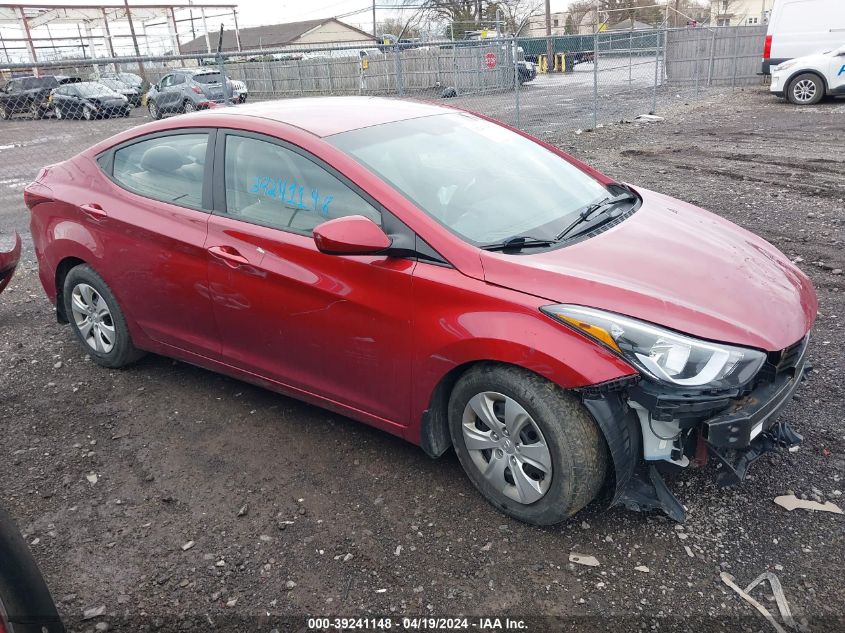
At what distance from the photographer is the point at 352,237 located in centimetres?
282

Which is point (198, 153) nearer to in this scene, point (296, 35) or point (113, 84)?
point (113, 84)

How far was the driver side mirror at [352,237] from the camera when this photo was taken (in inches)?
111

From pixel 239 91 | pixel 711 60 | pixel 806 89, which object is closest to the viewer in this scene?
pixel 239 91

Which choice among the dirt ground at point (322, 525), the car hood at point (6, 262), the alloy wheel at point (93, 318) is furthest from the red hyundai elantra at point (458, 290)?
the car hood at point (6, 262)

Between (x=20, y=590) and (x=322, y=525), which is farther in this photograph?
(x=322, y=525)

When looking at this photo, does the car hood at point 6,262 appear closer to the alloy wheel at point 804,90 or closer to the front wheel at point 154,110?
the front wheel at point 154,110

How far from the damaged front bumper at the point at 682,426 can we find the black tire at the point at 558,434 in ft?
0.23

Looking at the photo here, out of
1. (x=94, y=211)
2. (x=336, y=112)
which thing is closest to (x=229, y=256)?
(x=336, y=112)

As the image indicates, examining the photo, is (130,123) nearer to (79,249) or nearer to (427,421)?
(79,249)

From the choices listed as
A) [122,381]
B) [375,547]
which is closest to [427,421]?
[375,547]

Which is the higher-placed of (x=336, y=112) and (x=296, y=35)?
(x=296, y=35)

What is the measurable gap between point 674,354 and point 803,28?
59.7 feet

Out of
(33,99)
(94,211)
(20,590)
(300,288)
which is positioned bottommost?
(20,590)

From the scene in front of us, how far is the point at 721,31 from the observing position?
19.8m
